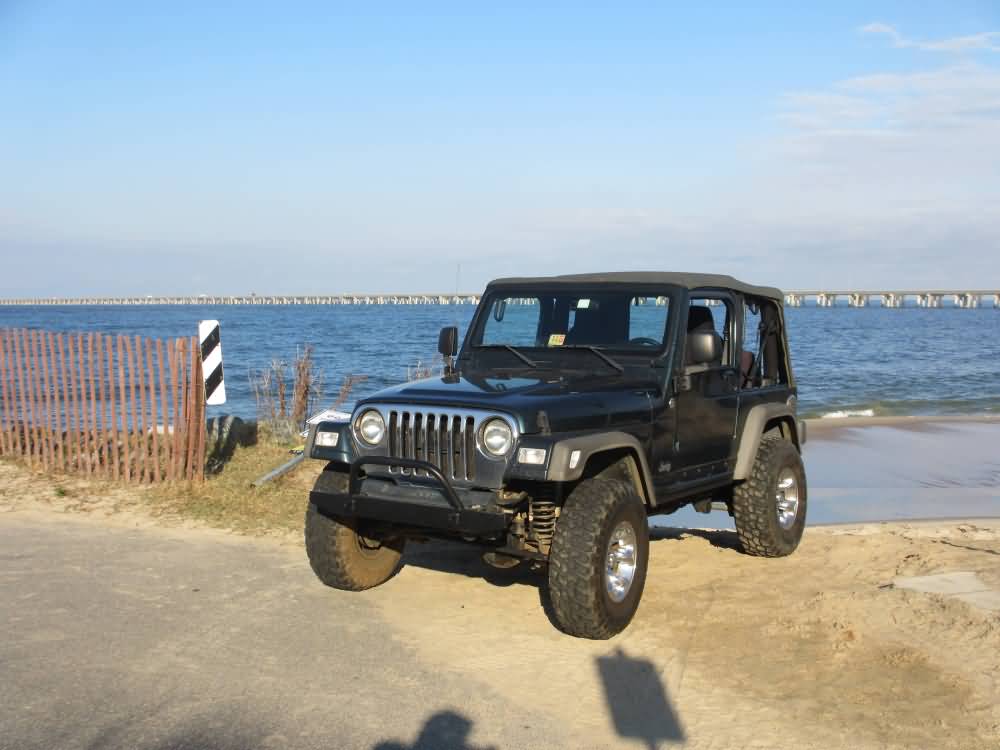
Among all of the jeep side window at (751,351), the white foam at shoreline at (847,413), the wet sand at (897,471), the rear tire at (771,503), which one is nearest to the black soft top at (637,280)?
the jeep side window at (751,351)

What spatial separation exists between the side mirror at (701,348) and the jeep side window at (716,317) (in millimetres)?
318

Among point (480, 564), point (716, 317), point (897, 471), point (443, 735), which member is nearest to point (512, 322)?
point (716, 317)

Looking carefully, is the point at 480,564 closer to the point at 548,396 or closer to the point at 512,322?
the point at 512,322

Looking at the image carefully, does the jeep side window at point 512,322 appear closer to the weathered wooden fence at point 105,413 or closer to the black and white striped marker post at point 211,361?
the black and white striped marker post at point 211,361

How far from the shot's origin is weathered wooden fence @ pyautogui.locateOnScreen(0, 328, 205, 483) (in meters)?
9.23

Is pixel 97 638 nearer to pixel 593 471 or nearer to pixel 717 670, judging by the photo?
pixel 593 471

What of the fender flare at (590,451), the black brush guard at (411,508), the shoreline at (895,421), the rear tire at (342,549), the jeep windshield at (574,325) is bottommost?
the shoreline at (895,421)

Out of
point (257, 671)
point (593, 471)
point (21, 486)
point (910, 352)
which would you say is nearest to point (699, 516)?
point (593, 471)

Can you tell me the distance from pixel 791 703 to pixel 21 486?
25.1 ft

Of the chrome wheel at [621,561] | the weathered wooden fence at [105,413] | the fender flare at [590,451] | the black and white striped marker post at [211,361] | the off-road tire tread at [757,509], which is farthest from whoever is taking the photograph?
the weathered wooden fence at [105,413]

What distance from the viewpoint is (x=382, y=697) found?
4.67 m

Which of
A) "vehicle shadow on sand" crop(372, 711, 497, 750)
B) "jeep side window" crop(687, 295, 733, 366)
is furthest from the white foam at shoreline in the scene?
"vehicle shadow on sand" crop(372, 711, 497, 750)

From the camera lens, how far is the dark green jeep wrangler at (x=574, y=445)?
527 centimetres

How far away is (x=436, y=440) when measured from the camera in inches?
214
